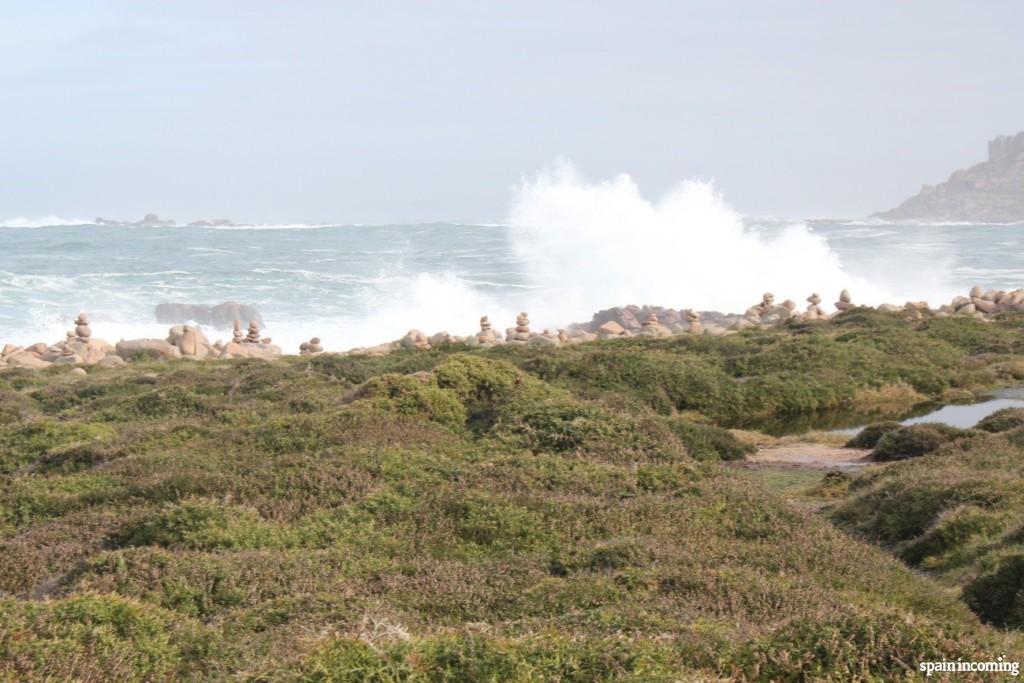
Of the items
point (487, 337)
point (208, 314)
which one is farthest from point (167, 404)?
point (208, 314)

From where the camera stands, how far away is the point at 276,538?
34.9 feet

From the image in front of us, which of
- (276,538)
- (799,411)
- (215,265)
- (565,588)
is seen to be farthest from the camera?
(215,265)

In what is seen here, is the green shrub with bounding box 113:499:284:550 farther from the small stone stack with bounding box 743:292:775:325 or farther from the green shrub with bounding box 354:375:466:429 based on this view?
the small stone stack with bounding box 743:292:775:325

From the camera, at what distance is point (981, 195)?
156250 mm

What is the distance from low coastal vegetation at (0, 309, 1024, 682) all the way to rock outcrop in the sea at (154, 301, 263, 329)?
30224 mm

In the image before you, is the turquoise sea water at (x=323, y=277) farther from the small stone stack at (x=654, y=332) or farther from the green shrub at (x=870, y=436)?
the green shrub at (x=870, y=436)

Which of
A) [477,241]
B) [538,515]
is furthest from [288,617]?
[477,241]

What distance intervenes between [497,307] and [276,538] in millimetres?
48227

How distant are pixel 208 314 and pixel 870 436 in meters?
39.7

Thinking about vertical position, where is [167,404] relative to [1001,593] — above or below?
below

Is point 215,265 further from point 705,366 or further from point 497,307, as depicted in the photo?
point 705,366

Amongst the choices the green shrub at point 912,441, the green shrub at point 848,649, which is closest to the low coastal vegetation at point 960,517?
the green shrub at point 912,441

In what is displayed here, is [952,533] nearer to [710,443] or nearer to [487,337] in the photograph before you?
[710,443]

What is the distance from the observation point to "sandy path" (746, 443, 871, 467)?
1819 cm
